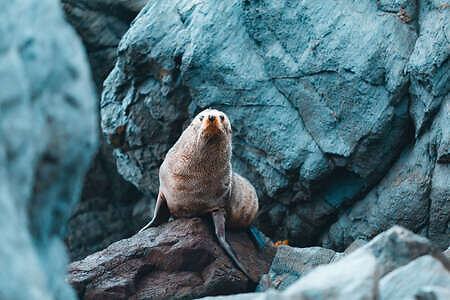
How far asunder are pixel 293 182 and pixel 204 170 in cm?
168

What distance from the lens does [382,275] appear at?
2.61m

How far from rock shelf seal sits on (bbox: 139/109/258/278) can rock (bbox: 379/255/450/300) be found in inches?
102

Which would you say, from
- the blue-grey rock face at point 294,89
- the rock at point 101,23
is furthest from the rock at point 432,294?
the rock at point 101,23

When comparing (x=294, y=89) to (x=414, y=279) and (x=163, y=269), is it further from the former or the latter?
(x=414, y=279)

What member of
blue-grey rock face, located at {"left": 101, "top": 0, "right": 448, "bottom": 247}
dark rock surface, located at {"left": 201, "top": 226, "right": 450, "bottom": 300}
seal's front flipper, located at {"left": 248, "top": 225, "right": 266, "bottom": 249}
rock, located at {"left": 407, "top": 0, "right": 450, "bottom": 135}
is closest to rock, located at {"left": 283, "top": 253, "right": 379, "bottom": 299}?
dark rock surface, located at {"left": 201, "top": 226, "right": 450, "bottom": 300}

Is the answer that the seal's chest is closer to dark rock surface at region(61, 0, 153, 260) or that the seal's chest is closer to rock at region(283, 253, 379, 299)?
rock at region(283, 253, 379, 299)

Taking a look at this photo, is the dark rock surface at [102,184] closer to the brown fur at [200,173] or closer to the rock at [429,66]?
the brown fur at [200,173]

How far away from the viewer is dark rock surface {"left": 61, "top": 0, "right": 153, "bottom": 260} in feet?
29.7

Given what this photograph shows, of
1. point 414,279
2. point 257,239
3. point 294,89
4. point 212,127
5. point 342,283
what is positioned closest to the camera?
point 342,283

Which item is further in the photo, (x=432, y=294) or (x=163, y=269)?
(x=163, y=269)

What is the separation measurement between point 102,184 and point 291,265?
6.26 meters

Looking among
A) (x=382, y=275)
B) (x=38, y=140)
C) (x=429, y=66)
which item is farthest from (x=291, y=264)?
(x=38, y=140)

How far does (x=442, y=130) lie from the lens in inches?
207

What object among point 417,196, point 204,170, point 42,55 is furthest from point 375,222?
point 42,55
